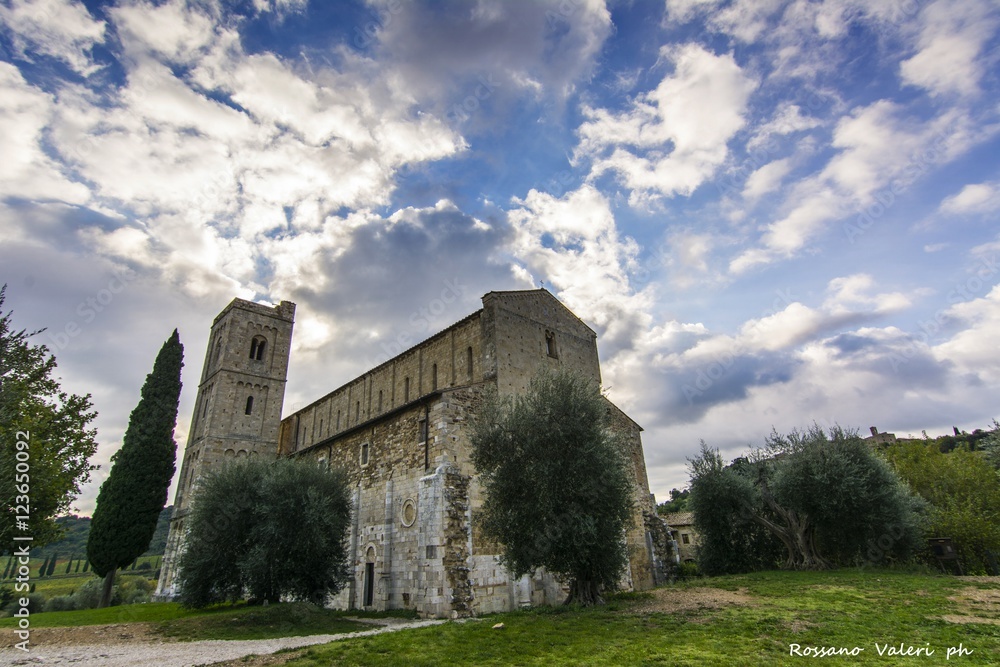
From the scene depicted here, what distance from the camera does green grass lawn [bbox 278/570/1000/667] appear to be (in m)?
8.45

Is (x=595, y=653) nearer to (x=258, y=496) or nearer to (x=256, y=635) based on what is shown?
(x=256, y=635)

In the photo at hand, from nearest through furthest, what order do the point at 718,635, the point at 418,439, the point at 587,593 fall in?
the point at 718,635 < the point at 587,593 < the point at 418,439

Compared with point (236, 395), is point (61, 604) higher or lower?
lower

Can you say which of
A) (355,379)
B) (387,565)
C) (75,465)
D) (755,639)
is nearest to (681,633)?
(755,639)

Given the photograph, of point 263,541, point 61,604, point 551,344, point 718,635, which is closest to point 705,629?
point 718,635

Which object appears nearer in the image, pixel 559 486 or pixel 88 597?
pixel 559 486

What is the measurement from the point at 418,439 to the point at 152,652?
1018cm

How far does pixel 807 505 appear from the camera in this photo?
21.2 meters

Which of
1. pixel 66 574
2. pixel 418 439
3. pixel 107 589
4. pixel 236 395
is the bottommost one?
pixel 107 589

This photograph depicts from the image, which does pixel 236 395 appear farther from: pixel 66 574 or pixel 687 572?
pixel 66 574

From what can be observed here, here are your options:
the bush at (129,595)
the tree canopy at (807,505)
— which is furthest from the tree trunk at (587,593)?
the bush at (129,595)

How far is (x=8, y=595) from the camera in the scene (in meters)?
25.9

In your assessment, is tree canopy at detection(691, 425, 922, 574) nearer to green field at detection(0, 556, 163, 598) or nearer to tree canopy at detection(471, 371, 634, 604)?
tree canopy at detection(471, 371, 634, 604)

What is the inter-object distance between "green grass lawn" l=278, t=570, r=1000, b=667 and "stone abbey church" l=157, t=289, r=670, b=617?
401 centimetres
